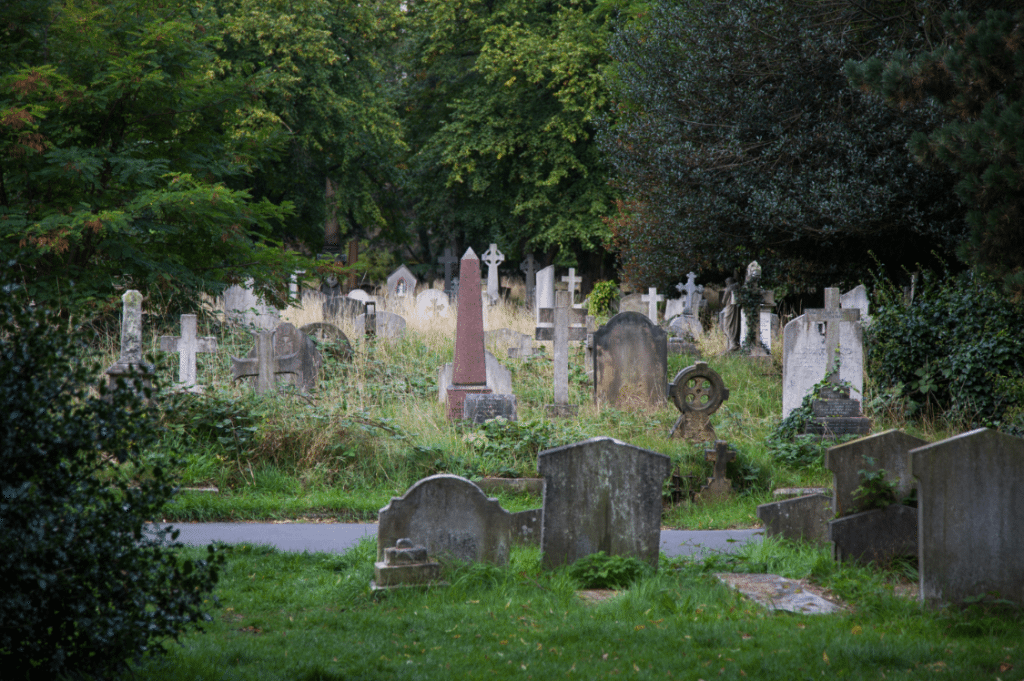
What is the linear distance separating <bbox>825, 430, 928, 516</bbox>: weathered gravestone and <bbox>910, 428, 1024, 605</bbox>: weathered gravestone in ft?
3.22

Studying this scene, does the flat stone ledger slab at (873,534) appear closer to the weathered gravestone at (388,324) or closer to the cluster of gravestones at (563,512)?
the cluster of gravestones at (563,512)

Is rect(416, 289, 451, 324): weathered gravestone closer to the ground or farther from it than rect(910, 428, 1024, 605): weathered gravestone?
farther from it

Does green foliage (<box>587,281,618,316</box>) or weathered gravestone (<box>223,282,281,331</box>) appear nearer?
weathered gravestone (<box>223,282,281,331</box>)

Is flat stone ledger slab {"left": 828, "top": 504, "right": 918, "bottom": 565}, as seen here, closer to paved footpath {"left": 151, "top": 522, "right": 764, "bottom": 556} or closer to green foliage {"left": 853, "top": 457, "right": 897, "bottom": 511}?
green foliage {"left": 853, "top": 457, "right": 897, "bottom": 511}

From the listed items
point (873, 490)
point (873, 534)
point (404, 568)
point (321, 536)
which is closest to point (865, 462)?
point (873, 490)

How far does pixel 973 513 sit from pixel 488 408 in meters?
5.96

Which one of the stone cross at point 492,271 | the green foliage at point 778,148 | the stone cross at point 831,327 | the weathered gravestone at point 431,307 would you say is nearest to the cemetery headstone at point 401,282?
the stone cross at point 492,271

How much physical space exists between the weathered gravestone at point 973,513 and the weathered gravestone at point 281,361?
798 centimetres

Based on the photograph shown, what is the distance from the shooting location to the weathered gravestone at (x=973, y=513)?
514 cm

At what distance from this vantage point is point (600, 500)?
19.7ft

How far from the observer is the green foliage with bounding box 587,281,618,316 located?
23031mm

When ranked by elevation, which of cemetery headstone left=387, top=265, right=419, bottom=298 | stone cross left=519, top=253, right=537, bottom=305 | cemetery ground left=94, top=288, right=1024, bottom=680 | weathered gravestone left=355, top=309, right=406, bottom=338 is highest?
stone cross left=519, top=253, right=537, bottom=305

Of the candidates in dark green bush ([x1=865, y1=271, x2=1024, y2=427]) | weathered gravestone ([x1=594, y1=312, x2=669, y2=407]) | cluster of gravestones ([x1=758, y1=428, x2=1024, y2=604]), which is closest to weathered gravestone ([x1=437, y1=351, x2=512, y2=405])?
weathered gravestone ([x1=594, y1=312, x2=669, y2=407])

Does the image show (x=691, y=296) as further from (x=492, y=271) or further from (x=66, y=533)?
(x=66, y=533)
